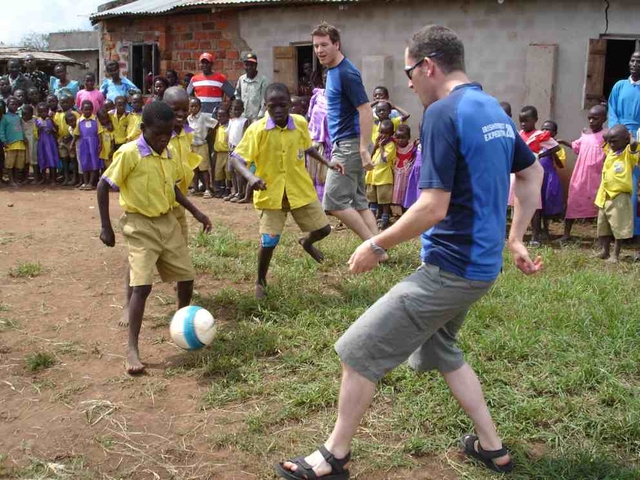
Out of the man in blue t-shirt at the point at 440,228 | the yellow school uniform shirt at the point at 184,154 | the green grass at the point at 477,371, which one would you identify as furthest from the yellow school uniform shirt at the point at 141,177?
the man in blue t-shirt at the point at 440,228

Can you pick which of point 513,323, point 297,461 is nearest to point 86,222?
point 513,323

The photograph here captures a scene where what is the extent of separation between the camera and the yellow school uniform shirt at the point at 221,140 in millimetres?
10570

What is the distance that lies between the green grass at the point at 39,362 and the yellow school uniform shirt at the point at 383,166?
4.95 metres

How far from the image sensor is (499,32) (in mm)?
9438

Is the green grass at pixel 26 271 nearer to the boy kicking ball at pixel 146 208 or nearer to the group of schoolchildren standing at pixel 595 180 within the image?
the boy kicking ball at pixel 146 208

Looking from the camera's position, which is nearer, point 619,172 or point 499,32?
point 619,172

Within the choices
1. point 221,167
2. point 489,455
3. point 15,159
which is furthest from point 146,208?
point 15,159

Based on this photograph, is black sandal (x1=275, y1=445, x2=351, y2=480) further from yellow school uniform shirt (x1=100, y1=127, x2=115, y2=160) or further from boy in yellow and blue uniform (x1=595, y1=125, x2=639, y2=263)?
yellow school uniform shirt (x1=100, y1=127, x2=115, y2=160)

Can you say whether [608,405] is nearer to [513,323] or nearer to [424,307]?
[513,323]

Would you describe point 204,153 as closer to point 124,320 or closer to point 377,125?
point 377,125

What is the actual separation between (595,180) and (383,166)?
236 cm

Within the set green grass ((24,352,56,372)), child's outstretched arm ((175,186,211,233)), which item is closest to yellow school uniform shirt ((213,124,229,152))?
child's outstretched arm ((175,186,211,233))

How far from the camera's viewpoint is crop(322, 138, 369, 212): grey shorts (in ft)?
19.4

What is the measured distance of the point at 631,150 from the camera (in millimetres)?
6824
